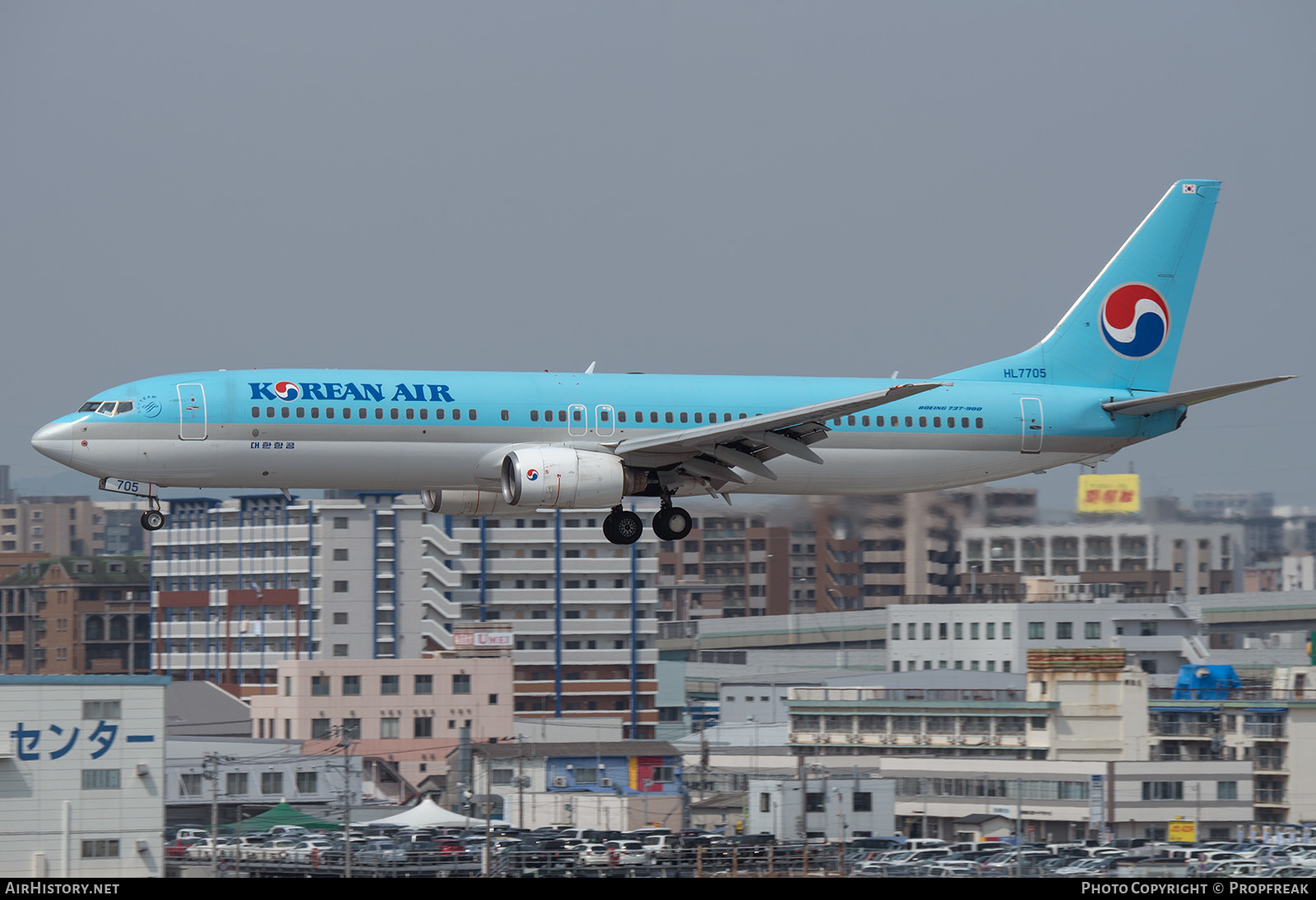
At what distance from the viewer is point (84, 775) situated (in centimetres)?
4191

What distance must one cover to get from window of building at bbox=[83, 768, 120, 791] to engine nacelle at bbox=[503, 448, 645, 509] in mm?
13133

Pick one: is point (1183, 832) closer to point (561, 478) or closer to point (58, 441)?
point (561, 478)

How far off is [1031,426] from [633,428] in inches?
439

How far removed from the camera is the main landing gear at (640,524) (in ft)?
137

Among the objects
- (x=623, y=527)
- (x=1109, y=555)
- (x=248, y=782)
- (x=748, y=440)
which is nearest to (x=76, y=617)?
(x=248, y=782)

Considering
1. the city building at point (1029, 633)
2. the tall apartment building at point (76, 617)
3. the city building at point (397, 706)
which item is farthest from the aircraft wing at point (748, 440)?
the tall apartment building at point (76, 617)

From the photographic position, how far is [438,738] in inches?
3383

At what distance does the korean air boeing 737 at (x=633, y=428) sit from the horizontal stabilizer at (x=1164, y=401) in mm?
76

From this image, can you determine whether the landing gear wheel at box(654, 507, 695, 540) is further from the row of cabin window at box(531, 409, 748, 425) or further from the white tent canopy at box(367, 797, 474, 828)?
the white tent canopy at box(367, 797, 474, 828)

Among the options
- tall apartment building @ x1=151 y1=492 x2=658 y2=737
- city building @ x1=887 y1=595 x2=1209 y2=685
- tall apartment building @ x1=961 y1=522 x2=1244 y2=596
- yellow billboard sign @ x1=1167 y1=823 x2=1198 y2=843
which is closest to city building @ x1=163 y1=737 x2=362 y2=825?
tall apartment building @ x1=961 y1=522 x2=1244 y2=596

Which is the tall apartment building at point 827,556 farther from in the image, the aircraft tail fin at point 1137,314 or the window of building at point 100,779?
the window of building at point 100,779

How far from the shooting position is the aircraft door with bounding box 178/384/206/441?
123 ft

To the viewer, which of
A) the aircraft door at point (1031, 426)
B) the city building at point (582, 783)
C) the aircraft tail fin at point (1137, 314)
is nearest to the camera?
the aircraft door at point (1031, 426)
